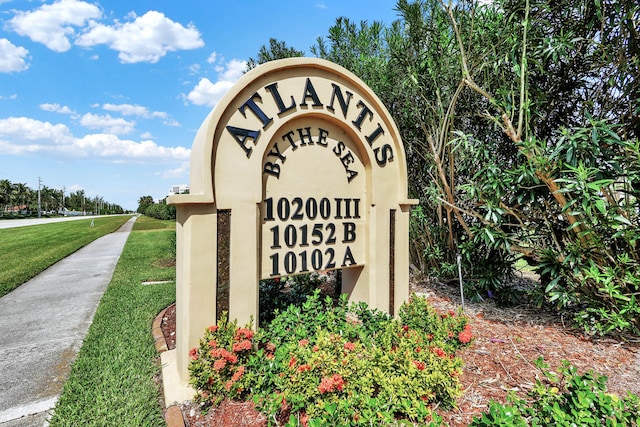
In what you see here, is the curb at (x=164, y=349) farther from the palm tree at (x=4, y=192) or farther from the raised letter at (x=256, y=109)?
A: the palm tree at (x=4, y=192)

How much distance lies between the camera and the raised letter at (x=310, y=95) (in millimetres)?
3408

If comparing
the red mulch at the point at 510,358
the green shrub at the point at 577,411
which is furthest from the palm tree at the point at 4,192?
the green shrub at the point at 577,411

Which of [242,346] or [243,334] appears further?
[243,334]

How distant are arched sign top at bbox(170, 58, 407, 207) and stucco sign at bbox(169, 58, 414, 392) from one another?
1 cm

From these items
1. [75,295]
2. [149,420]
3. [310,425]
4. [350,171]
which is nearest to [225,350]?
[149,420]

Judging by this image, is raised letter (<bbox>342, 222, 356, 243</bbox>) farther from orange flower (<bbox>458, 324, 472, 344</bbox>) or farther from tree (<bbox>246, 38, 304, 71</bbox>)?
tree (<bbox>246, 38, 304, 71</bbox>)

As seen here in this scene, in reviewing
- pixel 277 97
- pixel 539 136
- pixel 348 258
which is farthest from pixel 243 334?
pixel 539 136

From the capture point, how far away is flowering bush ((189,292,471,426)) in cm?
214

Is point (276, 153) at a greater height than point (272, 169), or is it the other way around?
point (276, 153)

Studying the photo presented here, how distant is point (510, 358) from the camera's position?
10.7ft

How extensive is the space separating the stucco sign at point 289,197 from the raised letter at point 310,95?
0.04ft

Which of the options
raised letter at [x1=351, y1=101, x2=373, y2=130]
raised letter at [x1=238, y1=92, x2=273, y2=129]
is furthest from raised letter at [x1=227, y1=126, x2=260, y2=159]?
raised letter at [x1=351, y1=101, x2=373, y2=130]

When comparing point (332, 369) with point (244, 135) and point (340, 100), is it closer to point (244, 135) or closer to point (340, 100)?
point (244, 135)

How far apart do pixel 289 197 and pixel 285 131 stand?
73 centimetres
